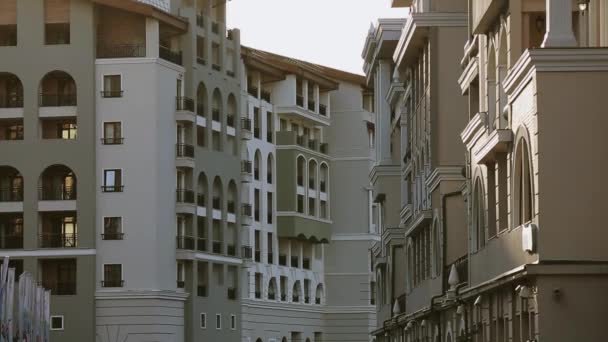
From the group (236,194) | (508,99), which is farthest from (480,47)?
(236,194)

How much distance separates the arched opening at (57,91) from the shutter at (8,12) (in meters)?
3.45

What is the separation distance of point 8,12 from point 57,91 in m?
4.81

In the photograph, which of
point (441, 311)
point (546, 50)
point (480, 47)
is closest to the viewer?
point (546, 50)

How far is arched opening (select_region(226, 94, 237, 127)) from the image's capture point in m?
106

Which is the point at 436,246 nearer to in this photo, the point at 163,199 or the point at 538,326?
the point at 538,326

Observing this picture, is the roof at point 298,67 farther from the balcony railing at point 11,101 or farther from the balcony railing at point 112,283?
the balcony railing at point 112,283

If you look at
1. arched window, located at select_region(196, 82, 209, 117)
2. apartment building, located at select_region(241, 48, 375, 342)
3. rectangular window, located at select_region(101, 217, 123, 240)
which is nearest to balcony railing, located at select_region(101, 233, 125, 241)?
rectangular window, located at select_region(101, 217, 123, 240)

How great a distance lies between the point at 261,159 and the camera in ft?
386

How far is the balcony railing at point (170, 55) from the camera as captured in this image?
320 feet

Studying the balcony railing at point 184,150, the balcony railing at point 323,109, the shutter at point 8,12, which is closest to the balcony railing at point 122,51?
the shutter at point 8,12

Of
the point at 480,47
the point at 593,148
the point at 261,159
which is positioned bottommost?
the point at 593,148

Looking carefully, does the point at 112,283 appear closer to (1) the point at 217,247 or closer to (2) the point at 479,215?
(1) the point at 217,247

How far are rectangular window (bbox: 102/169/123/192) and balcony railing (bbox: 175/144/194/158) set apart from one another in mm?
3889

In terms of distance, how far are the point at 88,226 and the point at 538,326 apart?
63.8m
